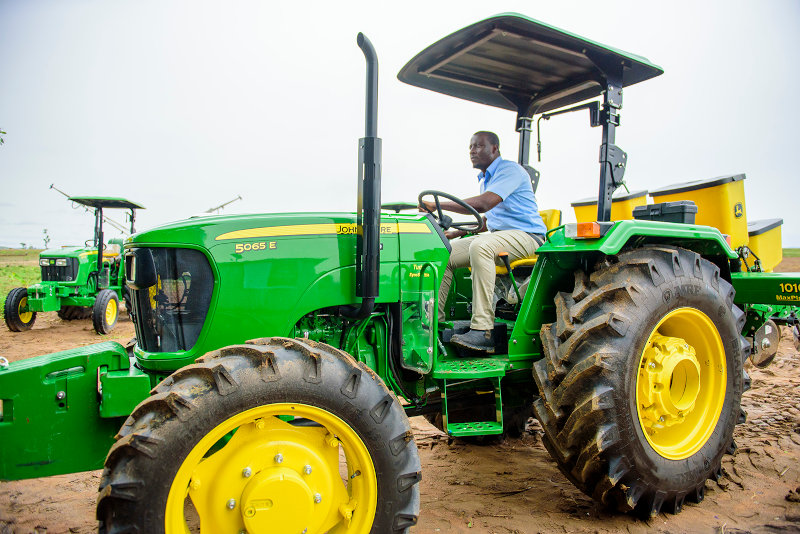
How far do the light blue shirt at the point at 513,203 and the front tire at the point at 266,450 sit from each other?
6.26 ft

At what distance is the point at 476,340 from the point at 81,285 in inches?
408

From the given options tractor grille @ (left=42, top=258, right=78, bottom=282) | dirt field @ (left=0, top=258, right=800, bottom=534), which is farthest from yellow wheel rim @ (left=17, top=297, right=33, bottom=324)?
dirt field @ (left=0, top=258, right=800, bottom=534)

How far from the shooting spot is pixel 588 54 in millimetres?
3400

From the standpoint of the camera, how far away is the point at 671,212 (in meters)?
3.56

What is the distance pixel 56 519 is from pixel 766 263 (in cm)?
593

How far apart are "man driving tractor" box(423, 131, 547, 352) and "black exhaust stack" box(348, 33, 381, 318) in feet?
3.11

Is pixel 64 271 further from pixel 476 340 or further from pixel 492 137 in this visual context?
pixel 476 340

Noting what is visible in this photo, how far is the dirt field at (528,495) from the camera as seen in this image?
9.60 feet

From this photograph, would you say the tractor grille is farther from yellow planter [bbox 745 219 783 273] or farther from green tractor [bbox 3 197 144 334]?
yellow planter [bbox 745 219 783 273]

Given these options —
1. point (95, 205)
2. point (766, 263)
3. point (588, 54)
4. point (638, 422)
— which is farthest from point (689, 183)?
point (95, 205)

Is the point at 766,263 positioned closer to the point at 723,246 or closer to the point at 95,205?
the point at 723,246

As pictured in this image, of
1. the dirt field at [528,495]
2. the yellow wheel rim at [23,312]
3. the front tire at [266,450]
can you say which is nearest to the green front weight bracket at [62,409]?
the front tire at [266,450]

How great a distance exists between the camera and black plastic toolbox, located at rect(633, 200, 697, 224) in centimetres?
351

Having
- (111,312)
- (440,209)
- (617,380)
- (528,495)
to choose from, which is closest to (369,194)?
(440,209)
